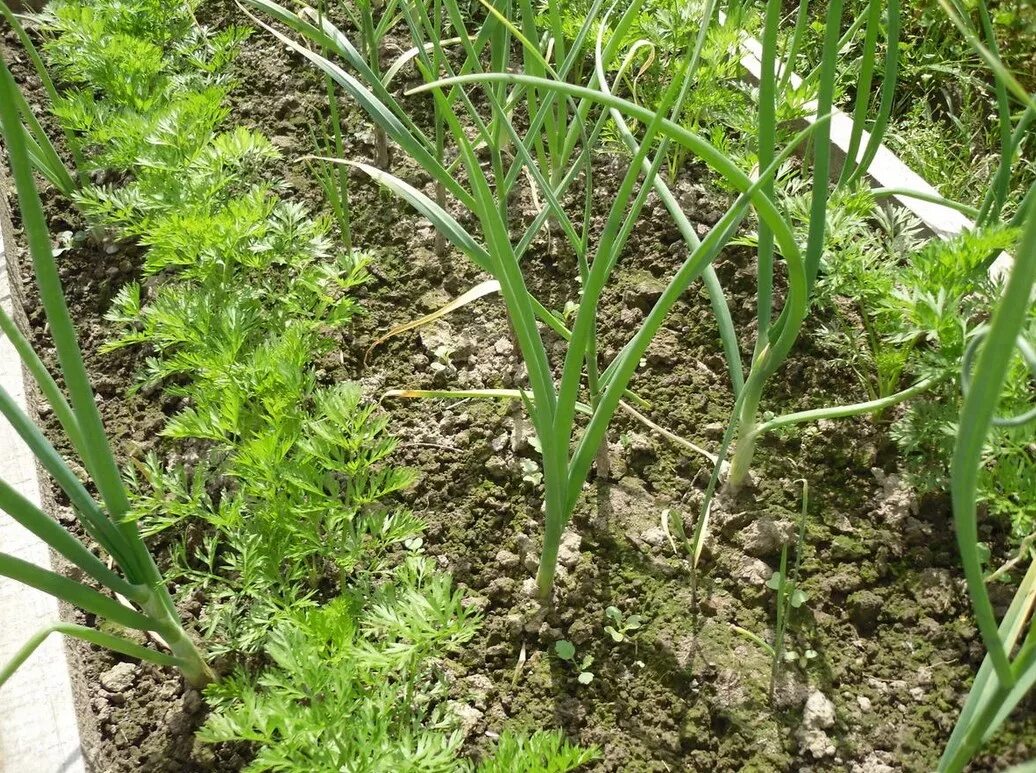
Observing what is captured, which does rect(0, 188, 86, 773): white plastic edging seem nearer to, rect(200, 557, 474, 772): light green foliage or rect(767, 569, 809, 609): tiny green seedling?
rect(200, 557, 474, 772): light green foliage

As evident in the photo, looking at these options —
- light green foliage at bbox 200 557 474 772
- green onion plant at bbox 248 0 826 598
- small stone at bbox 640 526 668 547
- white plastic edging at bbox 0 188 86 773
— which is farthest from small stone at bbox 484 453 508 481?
white plastic edging at bbox 0 188 86 773

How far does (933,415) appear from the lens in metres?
1.24

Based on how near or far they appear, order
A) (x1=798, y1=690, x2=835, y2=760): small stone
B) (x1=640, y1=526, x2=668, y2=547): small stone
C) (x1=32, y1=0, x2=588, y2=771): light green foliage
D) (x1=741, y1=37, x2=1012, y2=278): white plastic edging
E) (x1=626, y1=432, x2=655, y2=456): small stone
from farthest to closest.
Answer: (x1=741, y1=37, x2=1012, y2=278): white plastic edging
(x1=626, y1=432, x2=655, y2=456): small stone
(x1=640, y1=526, x2=668, y2=547): small stone
(x1=798, y1=690, x2=835, y2=760): small stone
(x1=32, y1=0, x2=588, y2=771): light green foliage

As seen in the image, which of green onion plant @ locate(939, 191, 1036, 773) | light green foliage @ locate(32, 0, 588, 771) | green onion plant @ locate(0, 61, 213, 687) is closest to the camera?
green onion plant @ locate(939, 191, 1036, 773)

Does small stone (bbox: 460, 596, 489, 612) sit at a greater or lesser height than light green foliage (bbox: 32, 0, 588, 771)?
lesser

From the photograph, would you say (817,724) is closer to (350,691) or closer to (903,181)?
(350,691)

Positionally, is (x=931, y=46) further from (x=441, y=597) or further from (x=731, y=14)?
(x=441, y=597)

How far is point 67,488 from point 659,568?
2.92 feet

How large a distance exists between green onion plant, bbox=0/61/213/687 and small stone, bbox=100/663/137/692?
0.70ft

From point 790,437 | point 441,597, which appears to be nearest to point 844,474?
point 790,437

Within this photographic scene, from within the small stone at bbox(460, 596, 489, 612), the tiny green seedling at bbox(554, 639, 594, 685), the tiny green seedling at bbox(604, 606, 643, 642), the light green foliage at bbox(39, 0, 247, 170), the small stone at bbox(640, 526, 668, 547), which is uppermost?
the light green foliage at bbox(39, 0, 247, 170)

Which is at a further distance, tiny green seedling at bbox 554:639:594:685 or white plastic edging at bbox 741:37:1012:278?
white plastic edging at bbox 741:37:1012:278

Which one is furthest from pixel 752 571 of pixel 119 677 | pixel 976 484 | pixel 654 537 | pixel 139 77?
pixel 139 77

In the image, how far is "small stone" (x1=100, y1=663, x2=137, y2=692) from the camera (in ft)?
4.48
